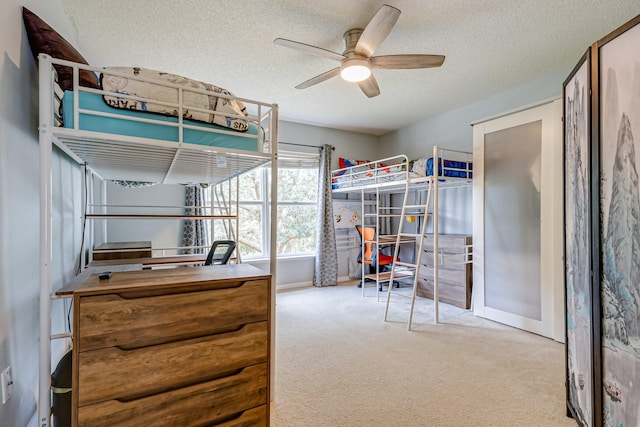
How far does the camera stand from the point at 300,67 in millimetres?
2896

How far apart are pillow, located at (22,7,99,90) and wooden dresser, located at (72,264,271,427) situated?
2.97 ft

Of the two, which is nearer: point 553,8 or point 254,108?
point 553,8

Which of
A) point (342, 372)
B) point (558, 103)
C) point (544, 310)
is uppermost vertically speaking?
point (558, 103)

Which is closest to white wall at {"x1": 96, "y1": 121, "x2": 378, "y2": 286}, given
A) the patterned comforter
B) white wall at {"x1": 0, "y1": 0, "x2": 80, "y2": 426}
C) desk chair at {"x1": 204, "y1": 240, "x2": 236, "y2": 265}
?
desk chair at {"x1": 204, "y1": 240, "x2": 236, "y2": 265}

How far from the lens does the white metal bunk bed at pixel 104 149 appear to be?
3.77 ft

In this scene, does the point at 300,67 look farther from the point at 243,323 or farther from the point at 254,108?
the point at 243,323

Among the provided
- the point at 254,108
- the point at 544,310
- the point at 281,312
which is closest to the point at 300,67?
the point at 254,108

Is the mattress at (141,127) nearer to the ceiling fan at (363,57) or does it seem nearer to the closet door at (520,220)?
the ceiling fan at (363,57)

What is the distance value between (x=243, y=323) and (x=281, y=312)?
224cm

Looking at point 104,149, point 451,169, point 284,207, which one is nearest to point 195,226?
point 284,207

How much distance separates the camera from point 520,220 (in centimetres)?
295

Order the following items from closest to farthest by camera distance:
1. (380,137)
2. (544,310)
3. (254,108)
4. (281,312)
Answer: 1. (544,310)
2. (281,312)
3. (254,108)
4. (380,137)

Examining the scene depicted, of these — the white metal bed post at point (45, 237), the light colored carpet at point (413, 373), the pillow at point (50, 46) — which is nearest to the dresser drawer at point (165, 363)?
the white metal bed post at point (45, 237)

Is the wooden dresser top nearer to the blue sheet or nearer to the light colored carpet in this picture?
the light colored carpet
